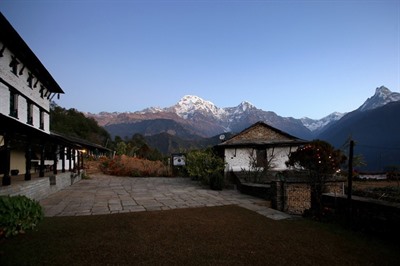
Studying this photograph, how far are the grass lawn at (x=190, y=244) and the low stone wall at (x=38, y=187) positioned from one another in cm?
231

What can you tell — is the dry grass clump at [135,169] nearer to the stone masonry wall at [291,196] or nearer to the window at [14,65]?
the window at [14,65]

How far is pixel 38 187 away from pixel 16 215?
5740 mm

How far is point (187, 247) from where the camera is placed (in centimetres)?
495

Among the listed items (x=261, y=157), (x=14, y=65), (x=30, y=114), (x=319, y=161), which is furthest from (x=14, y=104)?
(x=319, y=161)

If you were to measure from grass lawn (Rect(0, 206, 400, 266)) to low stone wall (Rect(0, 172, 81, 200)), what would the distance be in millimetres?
2310

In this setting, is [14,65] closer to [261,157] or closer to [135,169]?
[135,169]

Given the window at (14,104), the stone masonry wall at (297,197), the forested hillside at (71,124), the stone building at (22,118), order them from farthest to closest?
the forested hillside at (71,124), the window at (14,104), the stone masonry wall at (297,197), the stone building at (22,118)

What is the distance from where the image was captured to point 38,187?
10523 millimetres

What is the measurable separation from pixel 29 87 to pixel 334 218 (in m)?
19.9

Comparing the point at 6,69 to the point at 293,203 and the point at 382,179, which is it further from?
the point at 382,179

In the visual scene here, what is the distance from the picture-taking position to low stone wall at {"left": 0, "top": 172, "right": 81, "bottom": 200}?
8.20m

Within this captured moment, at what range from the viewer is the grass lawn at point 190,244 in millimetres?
4340

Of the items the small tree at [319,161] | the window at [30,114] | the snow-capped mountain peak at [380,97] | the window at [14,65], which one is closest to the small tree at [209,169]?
the small tree at [319,161]

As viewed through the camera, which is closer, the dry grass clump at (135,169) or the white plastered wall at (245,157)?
the white plastered wall at (245,157)
